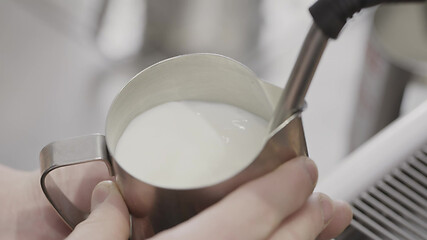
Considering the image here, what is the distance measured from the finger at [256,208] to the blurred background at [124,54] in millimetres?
566

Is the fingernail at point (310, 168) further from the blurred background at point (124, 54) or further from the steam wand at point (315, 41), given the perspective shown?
the blurred background at point (124, 54)

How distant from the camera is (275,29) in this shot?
1078 mm

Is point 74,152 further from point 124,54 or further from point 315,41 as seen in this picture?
point 124,54

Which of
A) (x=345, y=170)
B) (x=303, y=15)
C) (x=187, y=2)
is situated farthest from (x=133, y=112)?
(x=303, y=15)

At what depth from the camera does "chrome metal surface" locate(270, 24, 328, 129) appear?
314mm

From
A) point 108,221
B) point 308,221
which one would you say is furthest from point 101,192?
point 308,221

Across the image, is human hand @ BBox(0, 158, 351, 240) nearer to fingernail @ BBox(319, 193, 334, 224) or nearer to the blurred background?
fingernail @ BBox(319, 193, 334, 224)

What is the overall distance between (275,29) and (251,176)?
76cm

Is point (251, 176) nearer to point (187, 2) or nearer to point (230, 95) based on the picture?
point (230, 95)

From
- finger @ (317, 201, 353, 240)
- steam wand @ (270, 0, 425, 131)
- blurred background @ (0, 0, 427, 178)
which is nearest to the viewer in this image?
steam wand @ (270, 0, 425, 131)

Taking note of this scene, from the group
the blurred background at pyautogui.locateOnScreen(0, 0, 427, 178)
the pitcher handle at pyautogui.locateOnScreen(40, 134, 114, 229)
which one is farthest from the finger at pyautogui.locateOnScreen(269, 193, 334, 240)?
the blurred background at pyautogui.locateOnScreen(0, 0, 427, 178)

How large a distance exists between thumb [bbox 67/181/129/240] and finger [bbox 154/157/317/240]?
5 centimetres

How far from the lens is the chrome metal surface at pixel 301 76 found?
0.31 metres

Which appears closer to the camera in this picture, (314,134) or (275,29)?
(314,134)
